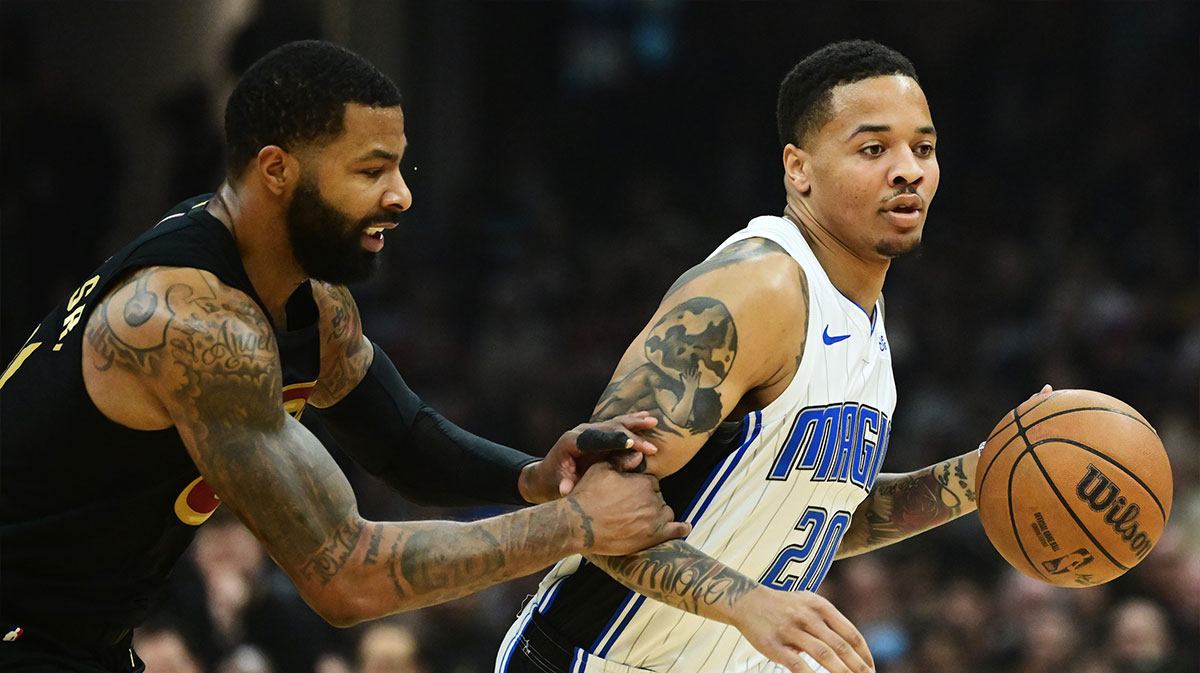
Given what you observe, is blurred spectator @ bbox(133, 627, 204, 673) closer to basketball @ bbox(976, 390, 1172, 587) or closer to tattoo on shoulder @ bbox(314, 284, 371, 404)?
tattoo on shoulder @ bbox(314, 284, 371, 404)

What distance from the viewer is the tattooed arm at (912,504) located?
4.28m

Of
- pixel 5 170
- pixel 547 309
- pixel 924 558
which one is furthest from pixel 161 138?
pixel 924 558

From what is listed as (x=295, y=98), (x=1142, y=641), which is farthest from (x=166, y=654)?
(x=1142, y=641)

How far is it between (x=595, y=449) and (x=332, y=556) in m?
0.70

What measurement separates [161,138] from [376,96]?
7.75 m

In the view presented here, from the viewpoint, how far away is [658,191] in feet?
42.4

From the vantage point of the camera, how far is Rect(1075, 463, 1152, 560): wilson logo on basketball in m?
3.84

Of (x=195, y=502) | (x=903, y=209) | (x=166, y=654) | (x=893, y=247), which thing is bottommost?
(x=166, y=654)

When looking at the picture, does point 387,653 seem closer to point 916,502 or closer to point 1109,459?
point 916,502

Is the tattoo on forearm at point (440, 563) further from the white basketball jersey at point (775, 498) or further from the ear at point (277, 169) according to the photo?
the ear at point (277, 169)

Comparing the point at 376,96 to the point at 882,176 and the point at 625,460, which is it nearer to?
the point at 625,460

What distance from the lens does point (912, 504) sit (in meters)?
4.32

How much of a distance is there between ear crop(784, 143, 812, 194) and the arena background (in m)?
4.41

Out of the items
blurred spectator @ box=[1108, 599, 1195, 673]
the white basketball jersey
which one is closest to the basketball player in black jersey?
the white basketball jersey
